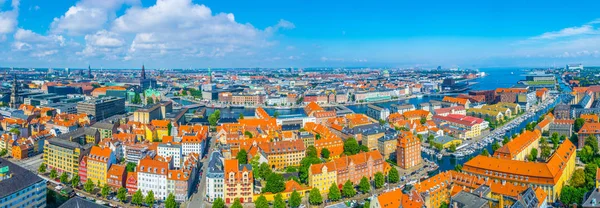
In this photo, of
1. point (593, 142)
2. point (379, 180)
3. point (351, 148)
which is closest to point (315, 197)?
point (379, 180)

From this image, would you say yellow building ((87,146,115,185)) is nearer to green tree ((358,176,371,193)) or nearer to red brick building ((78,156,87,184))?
red brick building ((78,156,87,184))

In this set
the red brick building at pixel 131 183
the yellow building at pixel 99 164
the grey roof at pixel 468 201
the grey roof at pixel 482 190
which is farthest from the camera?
the yellow building at pixel 99 164

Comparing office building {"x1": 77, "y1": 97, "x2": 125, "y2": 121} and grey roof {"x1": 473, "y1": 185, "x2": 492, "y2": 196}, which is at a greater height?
office building {"x1": 77, "y1": 97, "x2": 125, "y2": 121}

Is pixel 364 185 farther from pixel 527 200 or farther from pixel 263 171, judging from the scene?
pixel 527 200

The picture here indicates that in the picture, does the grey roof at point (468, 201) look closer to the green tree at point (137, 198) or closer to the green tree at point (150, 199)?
the green tree at point (150, 199)

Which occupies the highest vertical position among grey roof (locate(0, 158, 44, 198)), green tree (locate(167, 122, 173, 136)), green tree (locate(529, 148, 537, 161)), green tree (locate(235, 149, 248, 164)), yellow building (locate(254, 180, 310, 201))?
grey roof (locate(0, 158, 44, 198))

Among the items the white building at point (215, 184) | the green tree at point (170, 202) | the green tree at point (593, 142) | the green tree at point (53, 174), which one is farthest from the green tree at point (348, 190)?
the green tree at point (593, 142)

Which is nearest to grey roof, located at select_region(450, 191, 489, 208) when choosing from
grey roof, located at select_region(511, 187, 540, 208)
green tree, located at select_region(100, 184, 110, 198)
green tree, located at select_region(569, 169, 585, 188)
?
grey roof, located at select_region(511, 187, 540, 208)
